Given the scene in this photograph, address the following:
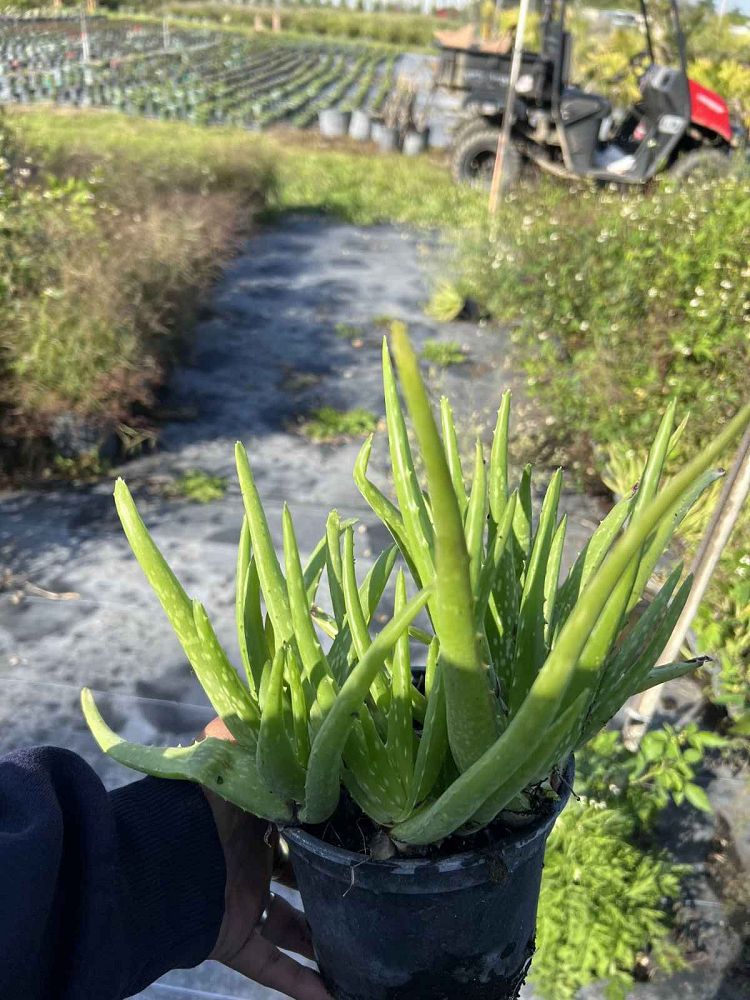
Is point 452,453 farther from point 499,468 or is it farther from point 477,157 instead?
point 477,157

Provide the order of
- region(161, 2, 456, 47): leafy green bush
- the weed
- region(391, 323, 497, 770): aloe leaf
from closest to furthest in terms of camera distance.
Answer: region(391, 323, 497, 770): aloe leaf
the weed
region(161, 2, 456, 47): leafy green bush

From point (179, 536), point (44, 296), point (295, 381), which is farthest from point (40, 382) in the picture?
point (295, 381)

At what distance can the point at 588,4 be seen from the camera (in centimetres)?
2008

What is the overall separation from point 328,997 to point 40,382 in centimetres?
364

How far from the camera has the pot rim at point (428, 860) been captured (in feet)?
2.51

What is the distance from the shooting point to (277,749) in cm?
76

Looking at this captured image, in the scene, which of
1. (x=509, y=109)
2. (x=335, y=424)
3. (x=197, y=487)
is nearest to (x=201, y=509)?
(x=197, y=487)

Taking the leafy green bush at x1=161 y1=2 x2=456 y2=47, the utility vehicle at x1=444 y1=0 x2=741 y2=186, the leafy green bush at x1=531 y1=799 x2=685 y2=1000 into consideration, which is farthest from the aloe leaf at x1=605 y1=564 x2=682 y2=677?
the leafy green bush at x1=161 y1=2 x2=456 y2=47

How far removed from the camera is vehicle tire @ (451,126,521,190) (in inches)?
378

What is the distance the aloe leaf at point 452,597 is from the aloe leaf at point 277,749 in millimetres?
153

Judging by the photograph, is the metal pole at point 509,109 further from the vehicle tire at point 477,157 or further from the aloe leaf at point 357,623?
the aloe leaf at point 357,623

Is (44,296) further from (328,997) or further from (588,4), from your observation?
(588,4)

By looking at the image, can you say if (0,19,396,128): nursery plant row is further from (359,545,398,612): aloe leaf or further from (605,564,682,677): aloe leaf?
(605,564,682,677): aloe leaf

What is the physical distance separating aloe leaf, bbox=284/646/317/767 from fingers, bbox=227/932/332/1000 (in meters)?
0.36
